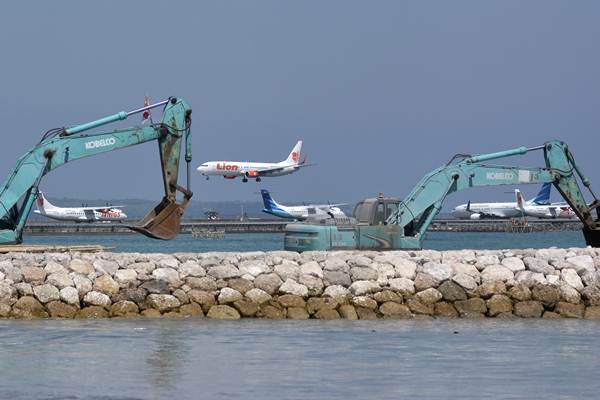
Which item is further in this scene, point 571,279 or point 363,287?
point 571,279

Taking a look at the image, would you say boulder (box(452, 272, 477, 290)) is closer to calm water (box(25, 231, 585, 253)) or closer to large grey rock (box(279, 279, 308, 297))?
large grey rock (box(279, 279, 308, 297))

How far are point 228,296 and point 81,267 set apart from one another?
2.70 meters

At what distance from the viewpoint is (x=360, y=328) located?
22.6 m

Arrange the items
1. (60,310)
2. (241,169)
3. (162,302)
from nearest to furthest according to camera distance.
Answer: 1. (60,310)
2. (162,302)
3. (241,169)

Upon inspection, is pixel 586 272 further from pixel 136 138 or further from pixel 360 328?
pixel 136 138

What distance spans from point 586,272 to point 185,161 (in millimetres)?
9161

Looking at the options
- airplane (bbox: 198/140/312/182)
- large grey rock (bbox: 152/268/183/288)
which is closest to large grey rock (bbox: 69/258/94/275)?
large grey rock (bbox: 152/268/183/288)

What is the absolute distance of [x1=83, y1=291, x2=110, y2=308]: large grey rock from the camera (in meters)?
23.7

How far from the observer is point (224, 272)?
79.8 ft

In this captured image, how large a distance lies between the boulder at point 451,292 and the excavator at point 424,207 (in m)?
4.13

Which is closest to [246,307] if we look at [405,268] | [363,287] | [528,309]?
[363,287]

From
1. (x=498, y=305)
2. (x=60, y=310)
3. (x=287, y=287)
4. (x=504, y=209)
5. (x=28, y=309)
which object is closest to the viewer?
(x=28, y=309)

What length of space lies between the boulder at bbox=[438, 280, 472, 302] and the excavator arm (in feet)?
16.2

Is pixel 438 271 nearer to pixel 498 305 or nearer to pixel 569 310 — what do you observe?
pixel 498 305
